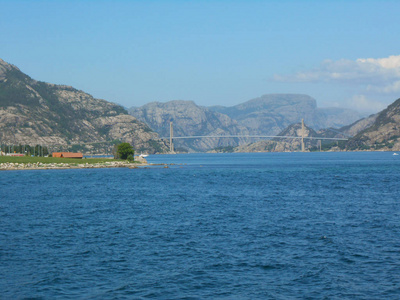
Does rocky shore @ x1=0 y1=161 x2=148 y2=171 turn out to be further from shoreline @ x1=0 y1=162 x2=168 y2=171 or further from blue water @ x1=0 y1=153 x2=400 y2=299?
blue water @ x1=0 y1=153 x2=400 y2=299

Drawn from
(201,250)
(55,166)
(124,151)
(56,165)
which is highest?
(124,151)

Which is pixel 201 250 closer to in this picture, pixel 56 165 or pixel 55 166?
pixel 55 166

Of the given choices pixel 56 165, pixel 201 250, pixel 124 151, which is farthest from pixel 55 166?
pixel 201 250

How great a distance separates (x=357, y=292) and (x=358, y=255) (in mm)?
6436

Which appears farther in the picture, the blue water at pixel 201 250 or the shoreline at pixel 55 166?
the shoreline at pixel 55 166

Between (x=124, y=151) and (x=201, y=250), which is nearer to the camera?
(x=201, y=250)

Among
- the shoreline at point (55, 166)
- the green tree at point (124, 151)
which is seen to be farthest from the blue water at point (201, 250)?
the green tree at point (124, 151)

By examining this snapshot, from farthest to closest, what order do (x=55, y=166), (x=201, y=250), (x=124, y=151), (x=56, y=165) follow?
(x=124, y=151) → (x=56, y=165) → (x=55, y=166) → (x=201, y=250)

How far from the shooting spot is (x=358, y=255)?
26391 mm

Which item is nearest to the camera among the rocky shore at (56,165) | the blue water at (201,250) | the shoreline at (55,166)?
the blue water at (201,250)

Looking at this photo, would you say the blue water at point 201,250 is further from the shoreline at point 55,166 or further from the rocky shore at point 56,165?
the rocky shore at point 56,165

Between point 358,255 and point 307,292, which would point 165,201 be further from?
point 307,292

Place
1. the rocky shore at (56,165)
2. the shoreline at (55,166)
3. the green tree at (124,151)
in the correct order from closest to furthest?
the shoreline at (55,166)
the rocky shore at (56,165)
the green tree at (124,151)

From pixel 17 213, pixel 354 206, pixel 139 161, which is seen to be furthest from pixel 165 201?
pixel 139 161
